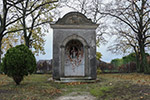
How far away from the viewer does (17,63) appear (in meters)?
8.73

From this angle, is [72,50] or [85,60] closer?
[85,60]

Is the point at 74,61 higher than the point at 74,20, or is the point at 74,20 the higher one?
the point at 74,20

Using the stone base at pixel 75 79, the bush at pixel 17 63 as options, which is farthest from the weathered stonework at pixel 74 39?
the bush at pixel 17 63

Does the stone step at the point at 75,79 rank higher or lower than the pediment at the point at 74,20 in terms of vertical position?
lower

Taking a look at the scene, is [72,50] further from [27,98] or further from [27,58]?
[27,98]

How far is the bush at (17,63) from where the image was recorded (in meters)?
8.73

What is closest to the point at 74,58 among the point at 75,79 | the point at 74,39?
the point at 74,39

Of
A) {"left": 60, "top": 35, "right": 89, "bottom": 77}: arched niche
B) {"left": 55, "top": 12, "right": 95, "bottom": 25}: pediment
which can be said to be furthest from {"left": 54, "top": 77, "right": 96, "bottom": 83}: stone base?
{"left": 55, "top": 12, "right": 95, "bottom": 25}: pediment

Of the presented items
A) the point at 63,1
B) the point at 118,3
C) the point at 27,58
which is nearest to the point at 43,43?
the point at 63,1

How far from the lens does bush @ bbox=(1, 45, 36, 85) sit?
8.73 m

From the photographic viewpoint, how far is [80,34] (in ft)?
40.0

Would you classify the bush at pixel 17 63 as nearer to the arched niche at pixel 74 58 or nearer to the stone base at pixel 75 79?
the stone base at pixel 75 79

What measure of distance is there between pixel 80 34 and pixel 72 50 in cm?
167

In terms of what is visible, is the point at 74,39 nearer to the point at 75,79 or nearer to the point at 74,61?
the point at 74,61
